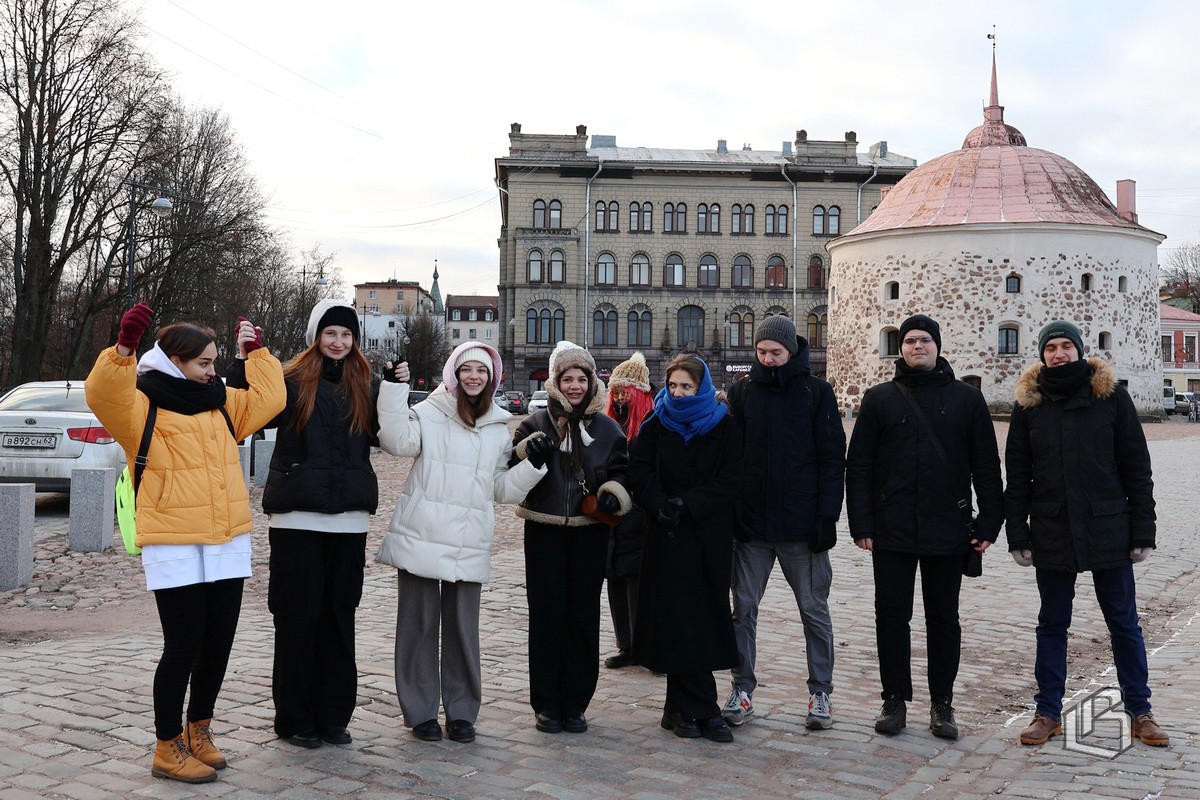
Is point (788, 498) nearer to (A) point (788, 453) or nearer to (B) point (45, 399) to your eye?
(A) point (788, 453)

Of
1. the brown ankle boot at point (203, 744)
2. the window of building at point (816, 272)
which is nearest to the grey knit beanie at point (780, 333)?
the brown ankle boot at point (203, 744)

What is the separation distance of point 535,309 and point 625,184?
31.0ft

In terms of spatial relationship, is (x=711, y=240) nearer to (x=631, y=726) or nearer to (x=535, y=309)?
(x=535, y=309)

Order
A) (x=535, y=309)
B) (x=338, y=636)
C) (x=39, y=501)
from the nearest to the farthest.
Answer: (x=338, y=636) → (x=39, y=501) → (x=535, y=309)

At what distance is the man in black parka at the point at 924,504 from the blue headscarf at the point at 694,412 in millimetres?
805

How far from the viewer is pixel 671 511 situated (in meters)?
5.33

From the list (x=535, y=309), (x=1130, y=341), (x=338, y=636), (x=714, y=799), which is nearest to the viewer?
(x=714, y=799)

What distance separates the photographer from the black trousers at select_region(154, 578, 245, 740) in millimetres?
4535

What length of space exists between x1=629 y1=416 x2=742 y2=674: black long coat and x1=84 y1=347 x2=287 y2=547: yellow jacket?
6.50ft

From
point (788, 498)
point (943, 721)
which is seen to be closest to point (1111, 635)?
point (943, 721)

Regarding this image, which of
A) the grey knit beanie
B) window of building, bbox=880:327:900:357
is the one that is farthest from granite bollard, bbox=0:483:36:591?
window of building, bbox=880:327:900:357

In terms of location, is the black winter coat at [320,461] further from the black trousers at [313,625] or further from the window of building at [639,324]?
the window of building at [639,324]

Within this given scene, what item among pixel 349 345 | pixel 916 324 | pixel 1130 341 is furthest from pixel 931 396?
pixel 1130 341

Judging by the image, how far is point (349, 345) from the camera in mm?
5246
